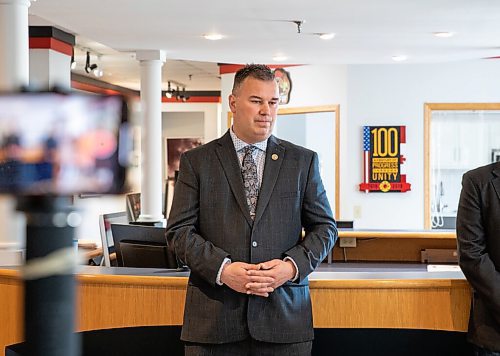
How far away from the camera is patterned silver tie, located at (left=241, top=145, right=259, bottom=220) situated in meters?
2.02

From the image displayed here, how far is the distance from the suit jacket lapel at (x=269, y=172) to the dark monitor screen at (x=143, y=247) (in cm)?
86

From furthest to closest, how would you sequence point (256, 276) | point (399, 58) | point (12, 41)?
point (399, 58) < point (12, 41) < point (256, 276)

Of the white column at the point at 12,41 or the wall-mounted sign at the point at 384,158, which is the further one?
the wall-mounted sign at the point at 384,158

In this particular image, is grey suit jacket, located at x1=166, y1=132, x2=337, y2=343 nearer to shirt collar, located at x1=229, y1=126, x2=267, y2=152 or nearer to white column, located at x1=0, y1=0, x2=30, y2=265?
shirt collar, located at x1=229, y1=126, x2=267, y2=152

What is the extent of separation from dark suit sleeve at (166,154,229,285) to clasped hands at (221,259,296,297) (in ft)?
0.13

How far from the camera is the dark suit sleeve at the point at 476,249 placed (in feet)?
6.86

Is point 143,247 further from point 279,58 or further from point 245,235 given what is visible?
point 279,58

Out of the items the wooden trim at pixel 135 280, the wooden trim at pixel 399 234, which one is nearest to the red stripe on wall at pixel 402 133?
the wooden trim at pixel 399 234

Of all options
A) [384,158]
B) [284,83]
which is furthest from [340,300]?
[284,83]

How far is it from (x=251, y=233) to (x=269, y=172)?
175 mm

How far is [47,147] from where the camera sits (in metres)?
0.45

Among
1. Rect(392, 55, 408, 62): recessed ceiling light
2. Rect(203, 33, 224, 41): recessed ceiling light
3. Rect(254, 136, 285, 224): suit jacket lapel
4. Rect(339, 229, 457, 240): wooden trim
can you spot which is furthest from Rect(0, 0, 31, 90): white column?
Rect(392, 55, 408, 62): recessed ceiling light

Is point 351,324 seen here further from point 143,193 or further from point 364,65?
point 364,65

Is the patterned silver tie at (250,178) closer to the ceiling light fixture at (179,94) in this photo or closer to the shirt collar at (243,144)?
the shirt collar at (243,144)
